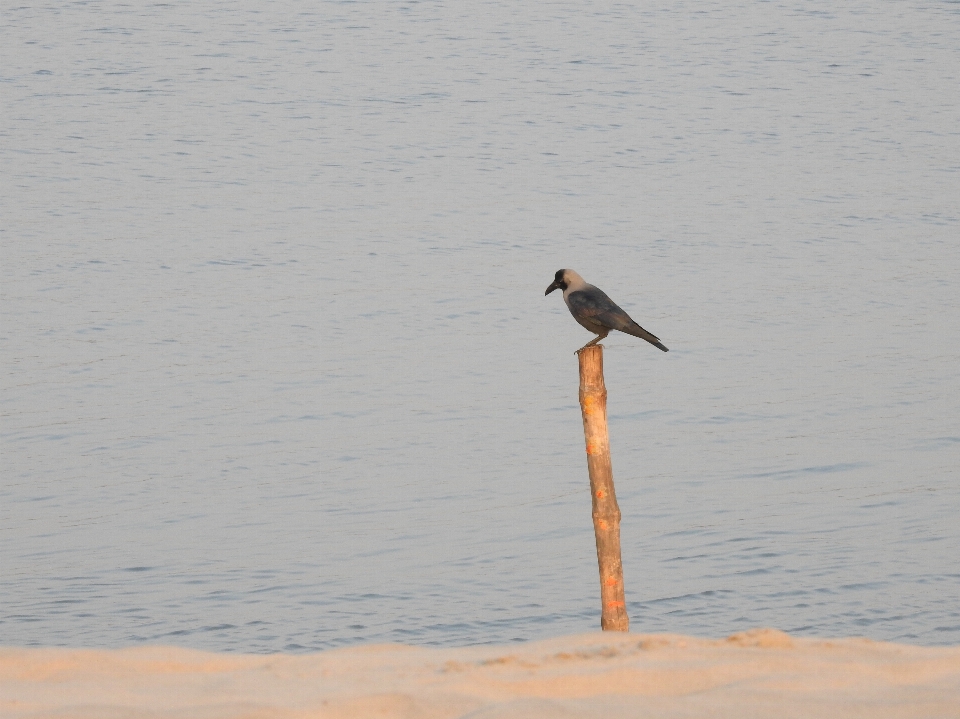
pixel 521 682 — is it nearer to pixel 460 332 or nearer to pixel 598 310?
pixel 598 310

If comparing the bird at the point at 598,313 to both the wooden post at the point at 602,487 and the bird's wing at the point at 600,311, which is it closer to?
the bird's wing at the point at 600,311

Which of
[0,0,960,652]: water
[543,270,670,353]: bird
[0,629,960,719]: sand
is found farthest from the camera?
[0,0,960,652]: water

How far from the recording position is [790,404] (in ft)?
70.3

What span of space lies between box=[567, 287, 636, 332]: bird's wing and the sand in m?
3.44

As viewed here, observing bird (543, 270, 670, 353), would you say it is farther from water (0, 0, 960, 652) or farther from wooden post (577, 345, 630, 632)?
water (0, 0, 960, 652)

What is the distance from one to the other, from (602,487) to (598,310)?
1.78 m

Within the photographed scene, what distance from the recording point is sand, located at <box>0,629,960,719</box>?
6.23 meters

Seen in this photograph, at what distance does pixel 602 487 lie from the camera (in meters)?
9.77

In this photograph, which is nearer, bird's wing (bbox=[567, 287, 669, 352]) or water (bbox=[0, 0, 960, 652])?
bird's wing (bbox=[567, 287, 669, 352])

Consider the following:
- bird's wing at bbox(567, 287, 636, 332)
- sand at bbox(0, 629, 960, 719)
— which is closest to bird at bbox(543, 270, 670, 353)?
bird's wing at bbox(567, 287, 636, 332)

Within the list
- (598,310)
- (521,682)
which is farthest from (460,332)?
(521,682)

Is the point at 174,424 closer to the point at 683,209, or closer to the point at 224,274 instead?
the point at 224,274

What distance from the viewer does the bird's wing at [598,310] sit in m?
10.9

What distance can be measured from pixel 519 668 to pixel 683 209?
27397mm
